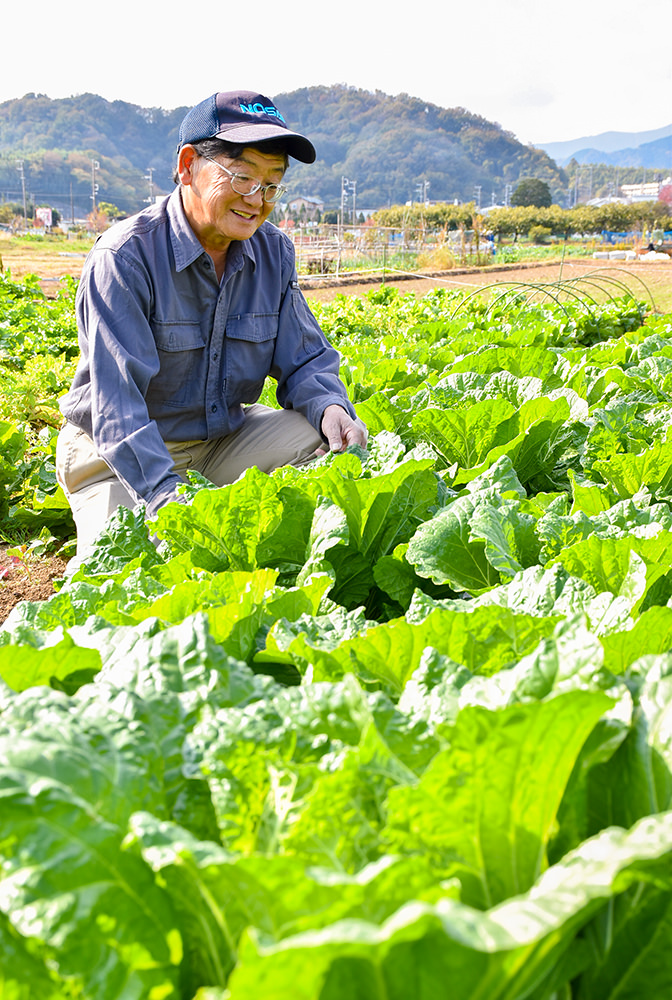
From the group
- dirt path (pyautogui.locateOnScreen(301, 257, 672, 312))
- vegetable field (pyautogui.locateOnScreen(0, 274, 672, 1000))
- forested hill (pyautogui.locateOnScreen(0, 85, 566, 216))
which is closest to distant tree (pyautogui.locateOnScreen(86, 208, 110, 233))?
forested hill (pyautogui.locateOnScreen(0, 85, 566, 216))

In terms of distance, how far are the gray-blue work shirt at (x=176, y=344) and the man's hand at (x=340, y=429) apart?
0.27 feet

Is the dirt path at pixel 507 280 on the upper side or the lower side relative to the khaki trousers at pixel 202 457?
upper

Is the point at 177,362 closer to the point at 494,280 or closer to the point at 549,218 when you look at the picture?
the point at 494,280

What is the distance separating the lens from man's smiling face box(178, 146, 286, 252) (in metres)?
2.91

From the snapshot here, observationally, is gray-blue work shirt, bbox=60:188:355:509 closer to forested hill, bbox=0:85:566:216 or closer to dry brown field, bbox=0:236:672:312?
dry brown field, bbox=0:236:672:312

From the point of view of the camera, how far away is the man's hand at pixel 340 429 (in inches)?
125

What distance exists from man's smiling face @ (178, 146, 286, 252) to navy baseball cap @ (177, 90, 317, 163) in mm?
67

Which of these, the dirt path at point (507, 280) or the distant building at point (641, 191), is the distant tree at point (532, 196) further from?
the dirt path at point (507, 280)

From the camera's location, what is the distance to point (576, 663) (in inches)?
45.3

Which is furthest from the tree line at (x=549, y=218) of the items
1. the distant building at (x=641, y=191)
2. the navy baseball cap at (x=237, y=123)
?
the distant building at (x=641, y=191)

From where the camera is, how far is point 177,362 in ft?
10.8

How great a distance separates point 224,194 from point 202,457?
3.94ft

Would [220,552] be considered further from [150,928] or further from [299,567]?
[150,928]

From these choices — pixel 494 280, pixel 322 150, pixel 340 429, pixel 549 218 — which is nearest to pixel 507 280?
pixel 494 280
